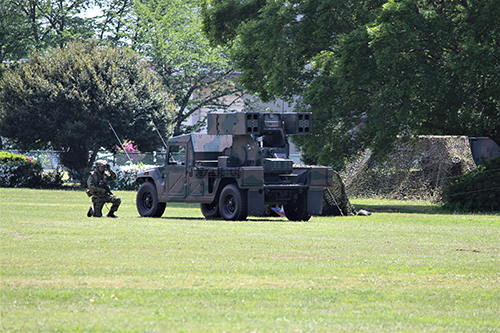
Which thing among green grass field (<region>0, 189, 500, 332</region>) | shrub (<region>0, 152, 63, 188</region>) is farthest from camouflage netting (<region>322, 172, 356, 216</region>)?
Result: shrub (<region>0, 152, 63, 188</region>)

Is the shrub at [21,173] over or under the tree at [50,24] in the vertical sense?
under

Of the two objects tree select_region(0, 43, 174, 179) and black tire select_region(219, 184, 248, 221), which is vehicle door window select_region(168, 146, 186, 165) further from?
tree select_region(0, 43, 174, 179)

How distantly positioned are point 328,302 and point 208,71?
161 ft

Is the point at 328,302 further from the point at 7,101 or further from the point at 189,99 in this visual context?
the point at 189,99

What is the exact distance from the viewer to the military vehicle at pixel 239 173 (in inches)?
800

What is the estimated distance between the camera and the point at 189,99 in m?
56.3

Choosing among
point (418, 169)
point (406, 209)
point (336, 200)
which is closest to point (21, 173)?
point (418, 169)

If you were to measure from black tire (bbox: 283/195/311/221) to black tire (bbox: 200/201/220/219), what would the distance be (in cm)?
188

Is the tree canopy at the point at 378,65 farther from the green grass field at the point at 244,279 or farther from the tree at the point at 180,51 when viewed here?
the tree at the point at 180,51

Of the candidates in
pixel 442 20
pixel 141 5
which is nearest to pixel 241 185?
pixel 442 20

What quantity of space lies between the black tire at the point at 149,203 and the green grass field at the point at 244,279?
184 inches

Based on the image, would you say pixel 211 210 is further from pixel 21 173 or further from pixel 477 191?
pixel 21 173

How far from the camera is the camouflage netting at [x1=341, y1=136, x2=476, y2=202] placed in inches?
1322

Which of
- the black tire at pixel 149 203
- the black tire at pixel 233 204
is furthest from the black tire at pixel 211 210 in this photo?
the black tire at pixel 149 203
